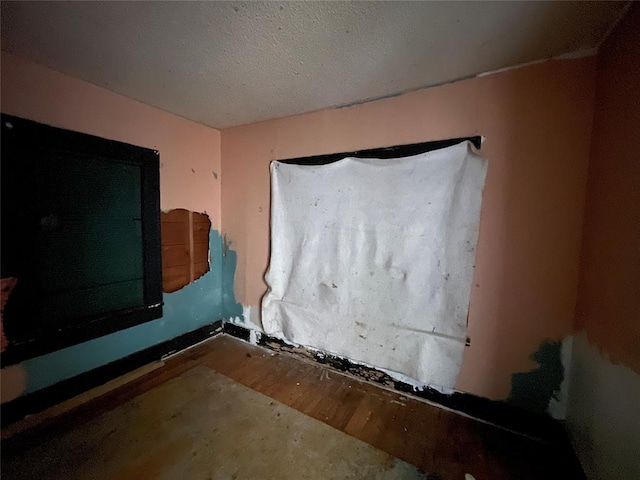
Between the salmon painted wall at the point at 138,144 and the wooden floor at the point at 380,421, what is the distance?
292mm

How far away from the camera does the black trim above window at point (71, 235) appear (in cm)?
135

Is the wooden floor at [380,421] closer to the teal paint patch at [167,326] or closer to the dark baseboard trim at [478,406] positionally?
the dark baseboard trim at [478,406]

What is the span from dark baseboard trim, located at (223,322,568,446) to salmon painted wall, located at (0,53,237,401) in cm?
121

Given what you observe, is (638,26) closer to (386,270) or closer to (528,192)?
(528,192)

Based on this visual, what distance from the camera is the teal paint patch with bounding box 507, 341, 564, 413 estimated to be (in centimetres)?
130

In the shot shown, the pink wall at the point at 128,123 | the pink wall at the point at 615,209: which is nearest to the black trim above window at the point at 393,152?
the pink wall at the point at 615,209

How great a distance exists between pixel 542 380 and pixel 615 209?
94 centimetres

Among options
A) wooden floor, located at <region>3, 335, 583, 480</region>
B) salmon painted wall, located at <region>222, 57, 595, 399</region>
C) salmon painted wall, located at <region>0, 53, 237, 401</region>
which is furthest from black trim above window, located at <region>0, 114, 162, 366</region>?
salmon painted wall, located at <region>222, 57, 595, 399</region>

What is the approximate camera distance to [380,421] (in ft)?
4.79

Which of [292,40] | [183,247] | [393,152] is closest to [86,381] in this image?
[183,247]

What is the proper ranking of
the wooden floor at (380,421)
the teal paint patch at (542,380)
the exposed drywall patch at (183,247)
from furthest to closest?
the exposed drywall patch at (183,247) → the teal paint patch at (542,380) → the wooden floor at (380,421)

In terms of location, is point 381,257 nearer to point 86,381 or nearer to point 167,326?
point 167,326

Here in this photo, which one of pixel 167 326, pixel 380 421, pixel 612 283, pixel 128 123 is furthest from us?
pixel 167 326

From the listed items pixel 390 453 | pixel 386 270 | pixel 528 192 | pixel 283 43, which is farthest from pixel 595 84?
pixel 390 453
